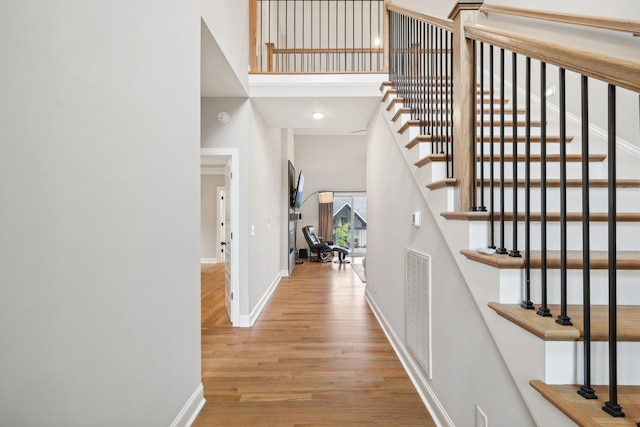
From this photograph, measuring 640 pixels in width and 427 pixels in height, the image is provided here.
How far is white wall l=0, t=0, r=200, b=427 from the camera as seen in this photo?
854 millimetres

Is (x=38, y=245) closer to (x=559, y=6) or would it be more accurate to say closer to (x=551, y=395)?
(x=551, y=395)

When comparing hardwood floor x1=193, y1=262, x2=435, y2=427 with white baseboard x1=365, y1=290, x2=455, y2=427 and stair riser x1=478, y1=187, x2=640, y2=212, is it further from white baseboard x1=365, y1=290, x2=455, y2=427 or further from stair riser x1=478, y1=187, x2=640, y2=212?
stair riser x1=478, y1=187, x2=640, y2=212

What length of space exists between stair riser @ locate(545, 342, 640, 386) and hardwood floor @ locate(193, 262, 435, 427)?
1203mm

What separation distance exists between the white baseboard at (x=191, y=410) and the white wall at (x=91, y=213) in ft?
0.19

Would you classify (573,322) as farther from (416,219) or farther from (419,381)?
(419,381)

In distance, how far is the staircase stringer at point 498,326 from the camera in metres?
1.06

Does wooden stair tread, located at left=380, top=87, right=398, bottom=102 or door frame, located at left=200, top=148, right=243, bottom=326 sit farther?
door frame, located at left=200, top=148, right=243, bottom=326

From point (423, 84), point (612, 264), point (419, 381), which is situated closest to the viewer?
point (612, 264)

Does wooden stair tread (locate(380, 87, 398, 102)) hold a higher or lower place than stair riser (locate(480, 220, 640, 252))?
higher

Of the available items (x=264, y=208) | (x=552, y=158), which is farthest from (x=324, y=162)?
(x=552, y=158)

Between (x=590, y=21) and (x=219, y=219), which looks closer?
(x=590, y=21)

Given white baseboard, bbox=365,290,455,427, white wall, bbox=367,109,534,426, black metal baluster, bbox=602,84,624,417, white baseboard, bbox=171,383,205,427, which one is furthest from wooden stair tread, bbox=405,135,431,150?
white baseboard, bbox=171,383,205,427

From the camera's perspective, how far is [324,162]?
384 inches

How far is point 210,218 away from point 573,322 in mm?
8988
